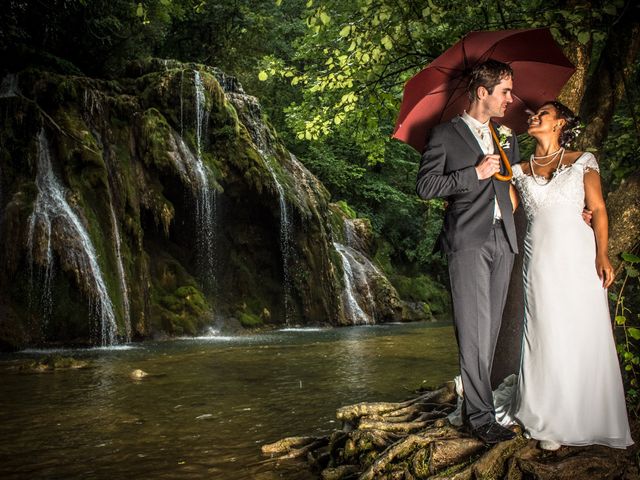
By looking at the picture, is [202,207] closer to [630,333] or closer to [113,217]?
[113,217]

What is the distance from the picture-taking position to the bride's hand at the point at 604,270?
10.1ft

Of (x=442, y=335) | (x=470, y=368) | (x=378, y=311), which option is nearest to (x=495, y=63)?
(x=470, y=368)

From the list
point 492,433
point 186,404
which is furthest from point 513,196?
point 186,404

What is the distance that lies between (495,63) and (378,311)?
18.2 m

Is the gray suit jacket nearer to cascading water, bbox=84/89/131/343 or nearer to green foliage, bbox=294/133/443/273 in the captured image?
cascading water, bbox=84/89/131/343

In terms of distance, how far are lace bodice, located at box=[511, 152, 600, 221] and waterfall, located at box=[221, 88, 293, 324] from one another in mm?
14543

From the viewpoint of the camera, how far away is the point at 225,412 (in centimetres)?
526

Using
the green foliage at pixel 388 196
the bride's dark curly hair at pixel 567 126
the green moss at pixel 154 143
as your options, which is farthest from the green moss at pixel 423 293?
the bride's dark curly hair at pixel 567 126

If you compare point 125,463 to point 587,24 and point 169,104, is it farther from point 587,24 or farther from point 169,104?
point 169,104

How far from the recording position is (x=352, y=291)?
2030 cm

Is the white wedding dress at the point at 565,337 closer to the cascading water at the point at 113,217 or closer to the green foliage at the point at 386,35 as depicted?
the green foliage at the point at 386,35

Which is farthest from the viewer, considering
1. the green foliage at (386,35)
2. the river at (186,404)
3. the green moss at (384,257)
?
the green moss at (384,257)

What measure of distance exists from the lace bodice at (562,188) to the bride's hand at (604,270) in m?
→ 0.32

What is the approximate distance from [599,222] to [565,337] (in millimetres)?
697
